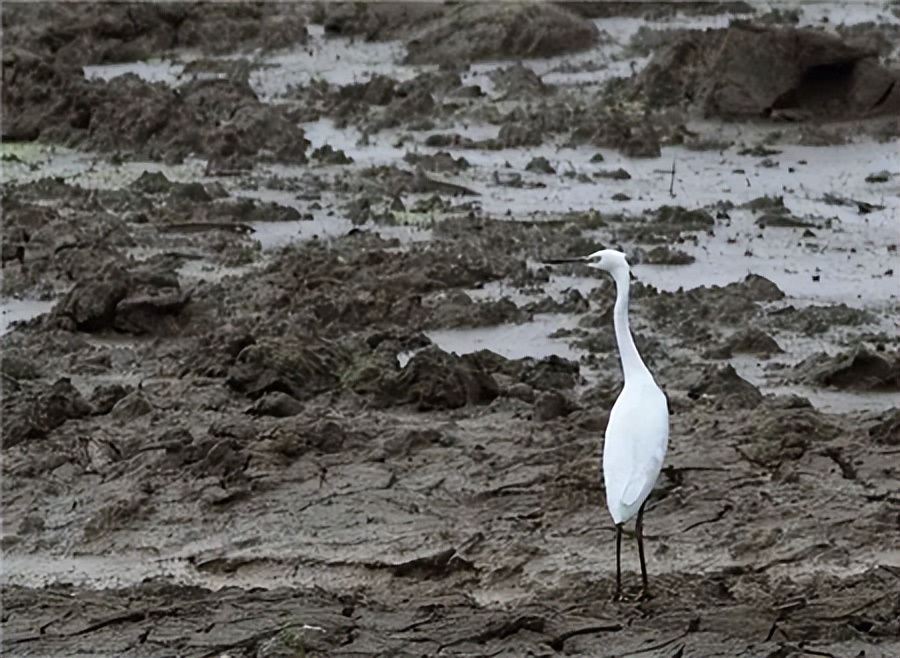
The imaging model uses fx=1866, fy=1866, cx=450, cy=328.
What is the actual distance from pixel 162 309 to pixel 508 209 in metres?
4.11

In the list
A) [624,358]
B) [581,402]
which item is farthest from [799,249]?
[624,358]

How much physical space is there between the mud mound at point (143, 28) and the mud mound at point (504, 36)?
2185 mm

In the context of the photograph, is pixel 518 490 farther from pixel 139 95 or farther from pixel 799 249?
pixel 139 95

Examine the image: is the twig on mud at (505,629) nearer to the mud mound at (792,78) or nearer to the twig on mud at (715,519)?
the twig on mud at (715,519)

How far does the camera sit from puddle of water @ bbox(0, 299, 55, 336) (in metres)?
11.4

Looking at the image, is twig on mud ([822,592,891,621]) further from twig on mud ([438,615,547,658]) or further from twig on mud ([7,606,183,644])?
twig on mud ([7,606,183,644])

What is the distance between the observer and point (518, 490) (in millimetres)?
7945

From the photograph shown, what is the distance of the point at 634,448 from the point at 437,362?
294cm

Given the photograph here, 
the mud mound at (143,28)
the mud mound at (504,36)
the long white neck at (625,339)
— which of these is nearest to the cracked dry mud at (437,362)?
the long white neck at (625,339)

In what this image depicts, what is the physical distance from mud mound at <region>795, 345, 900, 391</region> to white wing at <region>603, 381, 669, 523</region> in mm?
2990

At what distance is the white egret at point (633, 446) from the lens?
21.1ft

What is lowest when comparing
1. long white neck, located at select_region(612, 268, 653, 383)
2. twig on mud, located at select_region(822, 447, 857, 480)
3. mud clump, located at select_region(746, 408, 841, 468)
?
mud clump, located at select_region(746, 408, 841, 468)

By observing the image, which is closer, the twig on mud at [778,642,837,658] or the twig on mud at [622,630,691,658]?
the twig on mud at [778,642,837,658]

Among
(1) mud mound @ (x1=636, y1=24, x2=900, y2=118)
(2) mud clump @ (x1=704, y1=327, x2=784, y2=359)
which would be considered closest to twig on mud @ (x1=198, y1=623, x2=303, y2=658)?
(2) mud clump @ (x1=704, y1=327, x2=784, y2=359)
